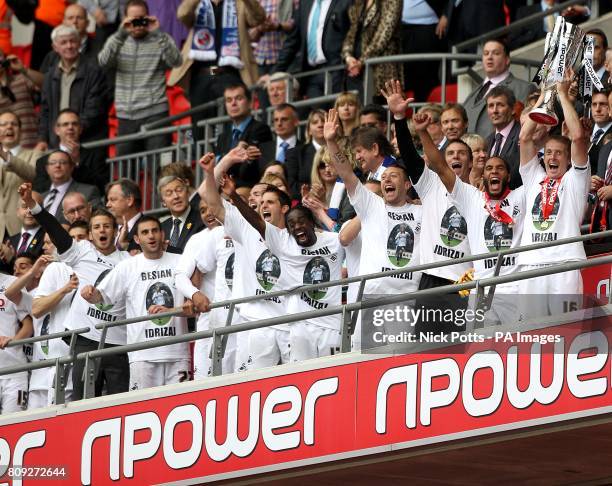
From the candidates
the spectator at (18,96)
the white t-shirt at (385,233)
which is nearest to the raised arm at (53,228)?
the white t-shirt at (385,233)

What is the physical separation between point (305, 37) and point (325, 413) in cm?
685

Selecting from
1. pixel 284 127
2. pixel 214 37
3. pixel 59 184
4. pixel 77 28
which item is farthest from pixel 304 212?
pixel 77 28

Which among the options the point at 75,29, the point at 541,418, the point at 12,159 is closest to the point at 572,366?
the point at 541,418

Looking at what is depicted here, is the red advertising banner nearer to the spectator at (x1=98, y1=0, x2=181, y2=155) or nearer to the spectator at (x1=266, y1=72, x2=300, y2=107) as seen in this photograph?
the spectator at (x1=266, y1=72, x2=300, y2=107)

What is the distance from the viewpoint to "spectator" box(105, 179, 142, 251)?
15.3 m

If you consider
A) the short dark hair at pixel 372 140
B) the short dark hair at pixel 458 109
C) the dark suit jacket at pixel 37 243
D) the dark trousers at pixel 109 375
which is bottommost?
the dark trousers at pixel 109 375

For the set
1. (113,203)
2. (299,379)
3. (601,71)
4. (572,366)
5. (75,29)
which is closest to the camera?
(572,366)

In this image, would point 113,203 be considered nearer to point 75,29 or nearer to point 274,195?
point 274,195

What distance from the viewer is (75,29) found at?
19.0 m

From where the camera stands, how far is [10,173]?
696 inches

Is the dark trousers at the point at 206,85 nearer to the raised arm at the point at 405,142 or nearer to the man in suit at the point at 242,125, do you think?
the man in suit at the point at 242,125

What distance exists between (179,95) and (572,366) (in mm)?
10028

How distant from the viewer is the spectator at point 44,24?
21.0 meters

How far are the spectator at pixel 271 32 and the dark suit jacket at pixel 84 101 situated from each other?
1691mm
